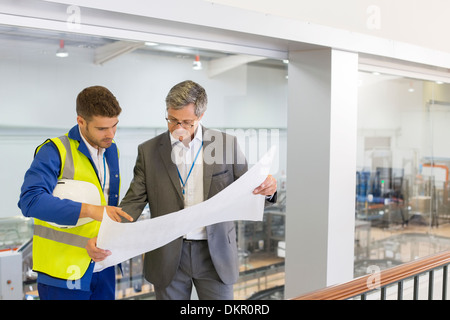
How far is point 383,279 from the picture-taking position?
1878mm

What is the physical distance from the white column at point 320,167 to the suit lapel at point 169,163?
0.87 m

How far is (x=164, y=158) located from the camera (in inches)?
83.0

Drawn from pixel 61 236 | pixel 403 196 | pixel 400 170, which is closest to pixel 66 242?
pixel 61 236

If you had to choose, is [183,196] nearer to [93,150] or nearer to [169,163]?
[169,163]

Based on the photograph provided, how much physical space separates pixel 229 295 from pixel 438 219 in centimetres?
285

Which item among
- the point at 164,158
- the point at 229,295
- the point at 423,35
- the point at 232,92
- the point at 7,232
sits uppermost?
the point at 423,35

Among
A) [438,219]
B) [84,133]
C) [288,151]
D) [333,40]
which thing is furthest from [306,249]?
[438,219]

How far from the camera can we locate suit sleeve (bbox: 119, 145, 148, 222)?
2.03m

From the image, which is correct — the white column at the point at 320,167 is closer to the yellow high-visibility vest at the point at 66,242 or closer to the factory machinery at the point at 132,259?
the factory machinery at the point at 132,259

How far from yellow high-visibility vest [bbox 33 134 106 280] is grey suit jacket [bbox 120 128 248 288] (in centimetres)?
21

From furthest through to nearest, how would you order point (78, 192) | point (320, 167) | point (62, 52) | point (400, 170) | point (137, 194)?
1. point (400, 170)
2. point (320, 167)
3. point (137, 194)
4. point (62, 52)
5. point (78, 192)

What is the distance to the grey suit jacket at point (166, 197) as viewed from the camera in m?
2.06

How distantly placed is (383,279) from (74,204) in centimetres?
120

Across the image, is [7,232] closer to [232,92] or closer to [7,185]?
[7,185]
